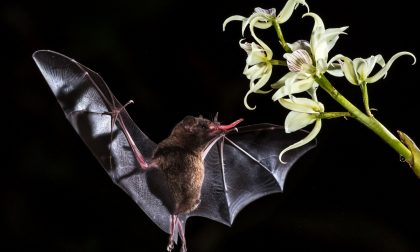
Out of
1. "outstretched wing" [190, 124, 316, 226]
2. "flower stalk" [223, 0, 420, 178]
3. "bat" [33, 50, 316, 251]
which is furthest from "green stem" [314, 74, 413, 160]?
"outstretched wing" [190, 124, 316, 226]

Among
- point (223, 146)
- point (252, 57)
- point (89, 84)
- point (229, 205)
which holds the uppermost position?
point (252, 57)

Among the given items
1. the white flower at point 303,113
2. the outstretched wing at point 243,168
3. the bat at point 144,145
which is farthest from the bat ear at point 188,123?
the white flower at point 303,113

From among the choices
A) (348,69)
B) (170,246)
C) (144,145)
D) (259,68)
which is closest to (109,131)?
(144,145)

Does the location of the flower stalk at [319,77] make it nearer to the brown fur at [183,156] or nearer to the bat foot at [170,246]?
the brown fur at [183,156]

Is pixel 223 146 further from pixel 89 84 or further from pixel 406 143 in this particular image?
pixel 406 143

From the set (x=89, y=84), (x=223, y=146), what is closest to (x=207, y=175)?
(x=223, y=146)

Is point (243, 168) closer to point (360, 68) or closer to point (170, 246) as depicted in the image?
point (170, 246)
